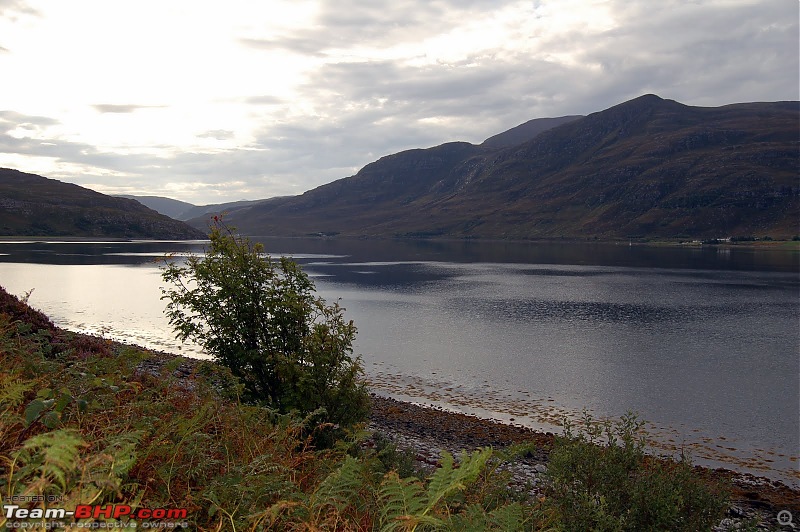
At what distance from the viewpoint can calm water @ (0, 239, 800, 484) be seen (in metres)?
30.8

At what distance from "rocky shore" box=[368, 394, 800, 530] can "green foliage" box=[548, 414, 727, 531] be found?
186 inches

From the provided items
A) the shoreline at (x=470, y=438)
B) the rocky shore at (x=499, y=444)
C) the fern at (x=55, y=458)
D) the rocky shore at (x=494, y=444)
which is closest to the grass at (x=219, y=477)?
the fern at (x=55, y=458)

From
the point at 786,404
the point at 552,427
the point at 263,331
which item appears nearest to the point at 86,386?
the point at 263,331

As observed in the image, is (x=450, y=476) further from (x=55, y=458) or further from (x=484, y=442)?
(x=484, y=442)

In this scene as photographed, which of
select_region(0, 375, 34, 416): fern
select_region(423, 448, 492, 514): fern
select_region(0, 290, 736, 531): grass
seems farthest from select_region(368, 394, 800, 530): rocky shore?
select_region(0, 375, 34, 416): fern

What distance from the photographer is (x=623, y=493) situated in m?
11.0

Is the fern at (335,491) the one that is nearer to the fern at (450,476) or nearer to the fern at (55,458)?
the fern at (450,476)

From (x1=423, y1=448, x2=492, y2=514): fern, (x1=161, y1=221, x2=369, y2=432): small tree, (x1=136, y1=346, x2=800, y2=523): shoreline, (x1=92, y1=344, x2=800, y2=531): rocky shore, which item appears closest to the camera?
(x1=423, y1=448, x2=492, y2=514): fern

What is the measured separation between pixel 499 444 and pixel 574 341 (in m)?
27.1

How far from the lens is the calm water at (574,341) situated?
101ft

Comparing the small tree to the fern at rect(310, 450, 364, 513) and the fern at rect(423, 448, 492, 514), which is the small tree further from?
the fern at rect(423, 448, 492, 514)

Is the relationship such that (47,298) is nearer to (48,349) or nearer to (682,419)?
(48,349)

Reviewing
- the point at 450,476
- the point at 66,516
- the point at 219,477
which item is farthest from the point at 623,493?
the point at 66,516

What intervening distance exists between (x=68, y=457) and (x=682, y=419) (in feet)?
109
